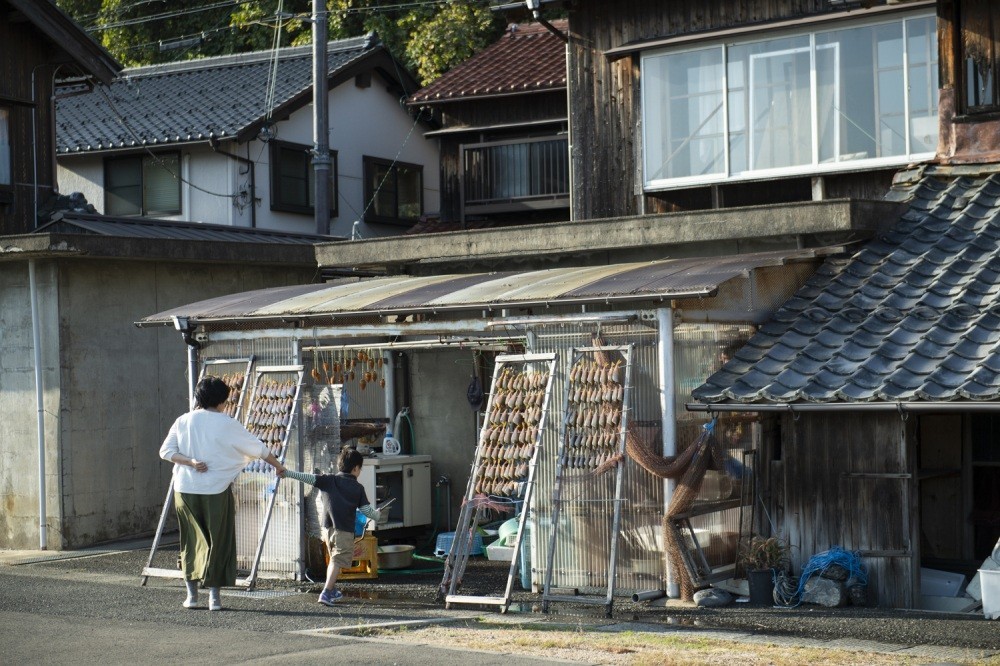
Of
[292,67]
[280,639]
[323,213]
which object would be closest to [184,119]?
[292,67]

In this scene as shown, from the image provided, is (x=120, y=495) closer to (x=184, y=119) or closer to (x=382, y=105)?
(x=184, y=119)

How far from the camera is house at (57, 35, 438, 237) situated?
25172mm

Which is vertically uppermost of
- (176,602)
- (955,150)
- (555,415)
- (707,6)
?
(707,6)

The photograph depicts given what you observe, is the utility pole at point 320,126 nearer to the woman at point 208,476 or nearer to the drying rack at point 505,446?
the drying rack at point 505,446

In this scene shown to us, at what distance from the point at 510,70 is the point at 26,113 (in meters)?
9.25

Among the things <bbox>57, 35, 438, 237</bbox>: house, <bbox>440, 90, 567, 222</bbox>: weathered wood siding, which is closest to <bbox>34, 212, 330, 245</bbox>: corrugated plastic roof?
<bbox>57, 35, 438, 237</bbox>: house

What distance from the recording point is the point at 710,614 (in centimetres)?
1050

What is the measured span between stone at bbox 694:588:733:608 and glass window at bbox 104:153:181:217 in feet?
56.8

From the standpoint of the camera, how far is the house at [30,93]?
63.5 feet

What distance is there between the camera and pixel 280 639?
9672 millimetres

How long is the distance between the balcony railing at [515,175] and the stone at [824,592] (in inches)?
548

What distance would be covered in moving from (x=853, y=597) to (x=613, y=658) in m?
2.85

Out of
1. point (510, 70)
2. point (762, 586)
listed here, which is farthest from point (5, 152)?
point (762, 586)

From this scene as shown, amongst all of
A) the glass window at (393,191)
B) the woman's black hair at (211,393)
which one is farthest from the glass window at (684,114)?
the glass window at (393,191)
